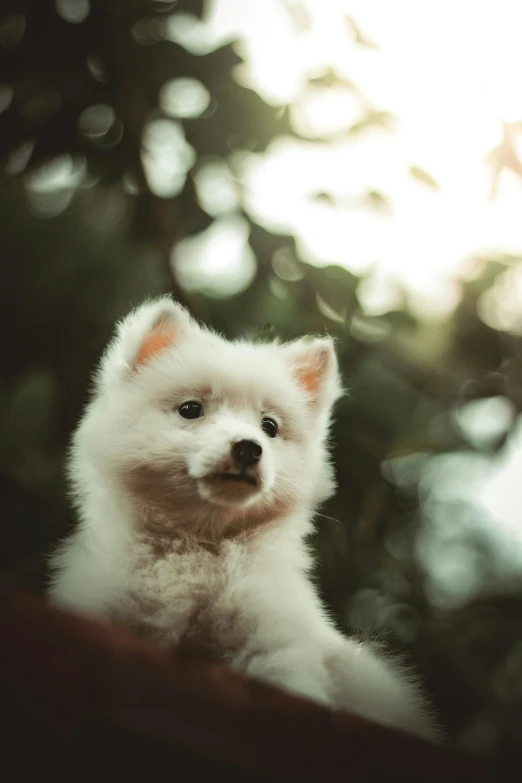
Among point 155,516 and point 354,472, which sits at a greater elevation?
point 155,516

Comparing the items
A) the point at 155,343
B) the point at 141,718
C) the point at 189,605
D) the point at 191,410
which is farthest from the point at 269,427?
the point at 141,718

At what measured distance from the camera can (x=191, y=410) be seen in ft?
3.55

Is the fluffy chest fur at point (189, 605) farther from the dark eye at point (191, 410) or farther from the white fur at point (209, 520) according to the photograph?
the dark eye at point (191, 410)

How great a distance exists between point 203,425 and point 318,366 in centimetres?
38

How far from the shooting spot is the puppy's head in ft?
3.27

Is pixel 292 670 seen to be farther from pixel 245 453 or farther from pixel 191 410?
pixel 191 410

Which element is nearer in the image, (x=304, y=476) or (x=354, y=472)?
(x=304, y=476)

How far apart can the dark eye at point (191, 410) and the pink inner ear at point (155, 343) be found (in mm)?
160

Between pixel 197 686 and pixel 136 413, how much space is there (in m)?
0.53

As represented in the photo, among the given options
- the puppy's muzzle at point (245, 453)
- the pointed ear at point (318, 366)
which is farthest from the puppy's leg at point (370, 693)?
the pointed ear at point (318, 366)

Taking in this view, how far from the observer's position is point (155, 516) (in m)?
1.03

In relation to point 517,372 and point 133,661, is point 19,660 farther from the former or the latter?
point 517,372

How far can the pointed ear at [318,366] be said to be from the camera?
1350 mm

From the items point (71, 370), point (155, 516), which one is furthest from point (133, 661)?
point (71, 370)
